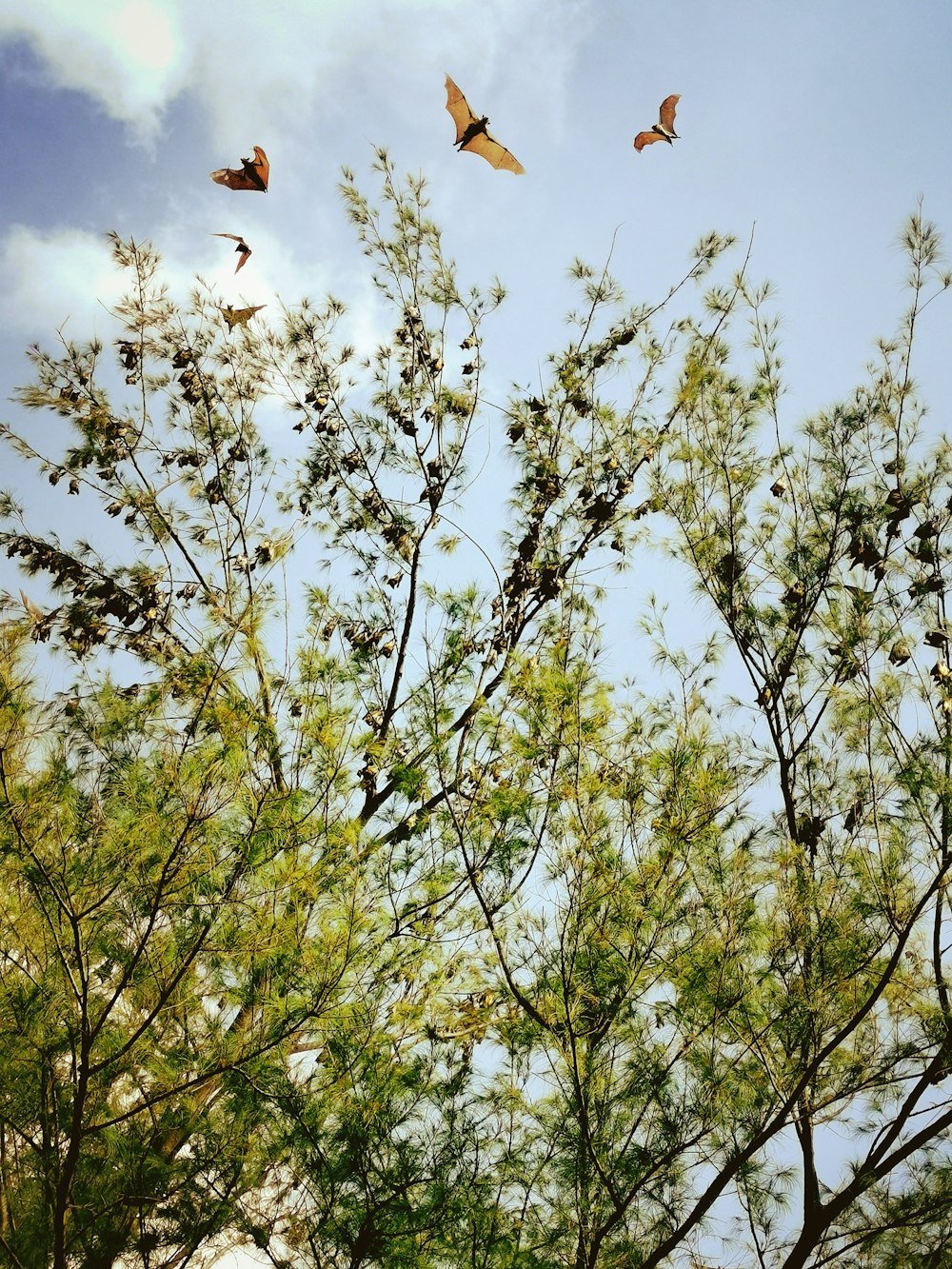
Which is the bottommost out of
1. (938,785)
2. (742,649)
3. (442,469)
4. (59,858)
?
(938,785)

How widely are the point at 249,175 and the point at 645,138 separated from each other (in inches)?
69.5

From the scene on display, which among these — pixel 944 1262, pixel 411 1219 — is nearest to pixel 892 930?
pixel 944 1262

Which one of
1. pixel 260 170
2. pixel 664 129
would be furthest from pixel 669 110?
pixel 260 170

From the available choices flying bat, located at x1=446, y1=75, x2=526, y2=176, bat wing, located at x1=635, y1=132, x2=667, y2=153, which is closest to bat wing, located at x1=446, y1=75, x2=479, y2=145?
flying bat, located at x1=446, y1=75, x2=526, y2=176

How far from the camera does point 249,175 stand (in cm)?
354

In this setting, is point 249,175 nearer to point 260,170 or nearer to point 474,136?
point 260,170

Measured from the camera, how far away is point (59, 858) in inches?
92.6

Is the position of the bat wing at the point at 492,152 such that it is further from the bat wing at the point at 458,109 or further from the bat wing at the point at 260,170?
the bat wing at the point at 260,170

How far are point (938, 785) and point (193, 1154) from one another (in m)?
2.92

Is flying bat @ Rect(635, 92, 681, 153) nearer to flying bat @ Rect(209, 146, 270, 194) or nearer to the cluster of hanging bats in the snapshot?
the cluster of hanging bats

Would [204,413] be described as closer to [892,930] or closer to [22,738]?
[22,738]

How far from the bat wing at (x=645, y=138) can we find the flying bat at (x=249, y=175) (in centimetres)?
165

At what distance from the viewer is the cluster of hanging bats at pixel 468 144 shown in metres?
3.41

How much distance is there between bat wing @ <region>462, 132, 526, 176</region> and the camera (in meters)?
3.40
